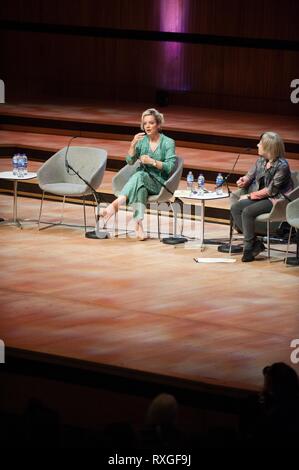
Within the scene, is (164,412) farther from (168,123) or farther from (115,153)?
(168,123)

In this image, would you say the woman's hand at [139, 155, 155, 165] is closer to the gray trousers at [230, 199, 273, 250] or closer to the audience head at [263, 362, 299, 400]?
the gray trousers at [230, 199, 273, 250]

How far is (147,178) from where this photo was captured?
7.60m

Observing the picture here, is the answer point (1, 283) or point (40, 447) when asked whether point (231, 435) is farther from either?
point (1, 283)

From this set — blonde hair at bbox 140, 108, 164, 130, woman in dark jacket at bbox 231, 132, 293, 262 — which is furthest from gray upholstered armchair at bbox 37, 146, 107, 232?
woman in dark jacket at bbox 231, 132, 293, 262

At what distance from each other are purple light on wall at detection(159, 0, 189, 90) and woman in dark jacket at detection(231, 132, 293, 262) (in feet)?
16.9

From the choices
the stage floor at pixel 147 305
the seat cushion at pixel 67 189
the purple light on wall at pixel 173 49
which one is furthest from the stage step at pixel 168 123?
the seat cushion at pixel 67 189

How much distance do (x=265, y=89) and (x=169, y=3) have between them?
148cm

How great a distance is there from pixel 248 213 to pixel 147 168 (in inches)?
38.7

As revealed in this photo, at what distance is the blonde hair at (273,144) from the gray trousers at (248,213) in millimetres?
307

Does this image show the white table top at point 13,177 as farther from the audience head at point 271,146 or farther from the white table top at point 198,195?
the audience head at point 271,146

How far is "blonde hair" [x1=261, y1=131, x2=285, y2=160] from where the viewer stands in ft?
22.8

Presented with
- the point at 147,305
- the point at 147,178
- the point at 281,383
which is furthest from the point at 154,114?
the point at 281,383

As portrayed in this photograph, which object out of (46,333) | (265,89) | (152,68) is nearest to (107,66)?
(152,68)

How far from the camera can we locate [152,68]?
1243cm
